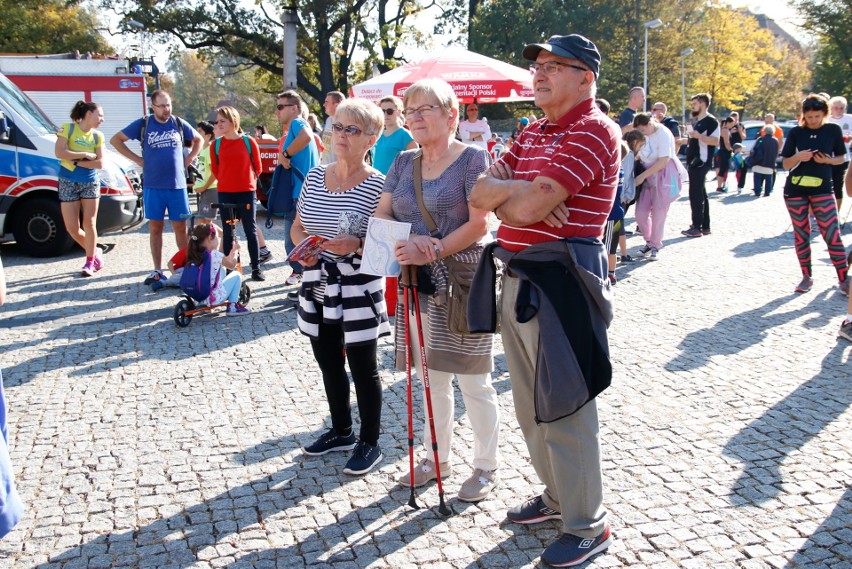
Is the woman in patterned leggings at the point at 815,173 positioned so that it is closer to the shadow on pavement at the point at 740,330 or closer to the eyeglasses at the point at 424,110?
the shadow on pavement at the point at 740,330

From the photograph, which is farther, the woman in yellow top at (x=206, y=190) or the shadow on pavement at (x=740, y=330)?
the woman in yellow top at (x=206, y=190)

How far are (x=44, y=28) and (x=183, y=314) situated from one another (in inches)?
1240

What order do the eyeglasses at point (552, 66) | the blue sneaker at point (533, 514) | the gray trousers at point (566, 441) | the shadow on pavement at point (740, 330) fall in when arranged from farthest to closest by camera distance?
1. the shadow on pavement at point (740, 330)
2. the blue sneaker at point (533, 514)
3. the gray trousers at point (566, 441)
4. the eyeglasses at point (552, 66)

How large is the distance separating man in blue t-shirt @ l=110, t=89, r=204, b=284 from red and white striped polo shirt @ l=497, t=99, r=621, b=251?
21.1 feet

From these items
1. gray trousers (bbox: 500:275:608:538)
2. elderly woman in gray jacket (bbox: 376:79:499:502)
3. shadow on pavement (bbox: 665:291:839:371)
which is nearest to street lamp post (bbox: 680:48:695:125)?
shadow on pavement (bbox: 665:291:839:371)

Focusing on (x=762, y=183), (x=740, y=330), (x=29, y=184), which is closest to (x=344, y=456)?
(x=740, y=330)

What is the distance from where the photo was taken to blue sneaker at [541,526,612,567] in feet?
10.8

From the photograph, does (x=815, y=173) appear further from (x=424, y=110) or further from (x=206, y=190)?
(x=206, y=190)

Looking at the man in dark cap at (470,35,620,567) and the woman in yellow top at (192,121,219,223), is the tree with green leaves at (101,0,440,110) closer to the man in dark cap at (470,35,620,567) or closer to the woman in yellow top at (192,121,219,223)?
the woman in yellow top at (192,121,219,223)

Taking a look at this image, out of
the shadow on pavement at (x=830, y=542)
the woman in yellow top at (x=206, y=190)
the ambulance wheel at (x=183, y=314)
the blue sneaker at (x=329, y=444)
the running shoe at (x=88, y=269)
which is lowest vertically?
the shadow on pavement at (x=830, y=542)

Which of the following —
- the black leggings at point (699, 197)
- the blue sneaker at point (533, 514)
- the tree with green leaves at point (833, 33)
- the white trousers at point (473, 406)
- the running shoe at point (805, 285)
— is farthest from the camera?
the tree with green leaves at point (833, 33)

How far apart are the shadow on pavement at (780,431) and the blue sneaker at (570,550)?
880 millimetres

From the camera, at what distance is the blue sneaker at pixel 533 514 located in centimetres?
366

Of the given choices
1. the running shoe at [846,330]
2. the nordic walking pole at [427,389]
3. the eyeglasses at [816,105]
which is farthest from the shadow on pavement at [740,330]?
the nordic walking pole at [427,389]
